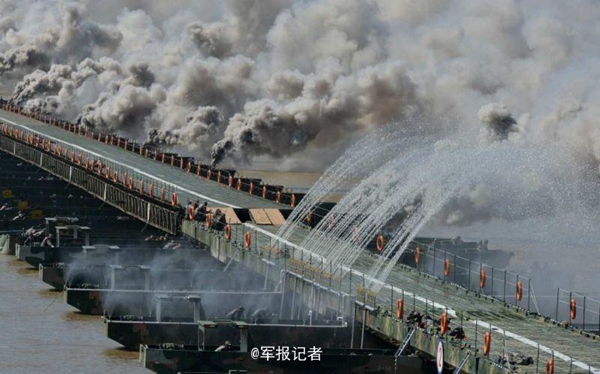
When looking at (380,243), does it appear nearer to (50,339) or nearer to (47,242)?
(50,339)

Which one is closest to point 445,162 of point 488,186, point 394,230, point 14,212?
point 394,230

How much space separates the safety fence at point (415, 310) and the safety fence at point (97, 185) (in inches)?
491

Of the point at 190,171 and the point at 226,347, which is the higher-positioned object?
the point at 190,171

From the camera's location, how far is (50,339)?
289 feet

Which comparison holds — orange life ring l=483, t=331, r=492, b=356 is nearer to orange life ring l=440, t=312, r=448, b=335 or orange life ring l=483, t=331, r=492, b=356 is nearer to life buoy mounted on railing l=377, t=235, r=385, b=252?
orange life ring l=440, t=312, r=448, b=335

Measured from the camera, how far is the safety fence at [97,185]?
121 metres

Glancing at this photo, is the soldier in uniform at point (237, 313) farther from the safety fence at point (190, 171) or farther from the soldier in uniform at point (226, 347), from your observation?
the safety fence at point (190, 171)

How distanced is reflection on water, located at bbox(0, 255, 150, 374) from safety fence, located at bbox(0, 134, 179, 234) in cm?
1583

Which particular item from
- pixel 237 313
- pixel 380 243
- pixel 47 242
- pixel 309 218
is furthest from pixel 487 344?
pixel 47 242

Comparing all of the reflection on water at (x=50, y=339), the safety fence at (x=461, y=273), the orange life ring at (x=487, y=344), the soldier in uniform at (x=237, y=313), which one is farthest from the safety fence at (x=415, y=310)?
the reflection on water at (x=50, y=339)

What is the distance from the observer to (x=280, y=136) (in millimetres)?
173375

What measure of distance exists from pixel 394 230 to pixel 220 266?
15.7m

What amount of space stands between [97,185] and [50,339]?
4857 centimetres

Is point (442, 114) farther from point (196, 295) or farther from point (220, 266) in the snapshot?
point (196, 295)
